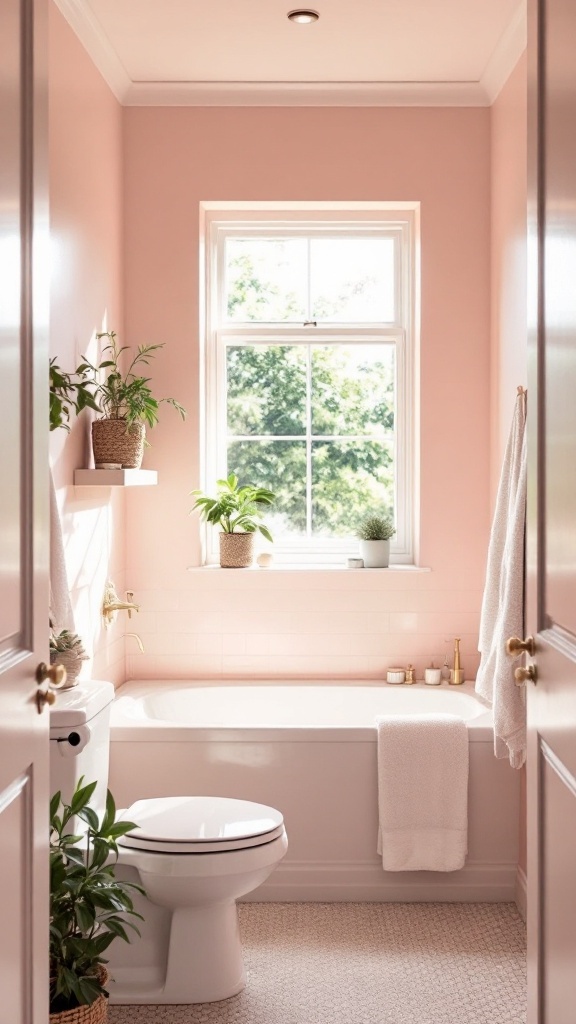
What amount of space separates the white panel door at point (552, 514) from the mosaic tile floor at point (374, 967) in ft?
3.22

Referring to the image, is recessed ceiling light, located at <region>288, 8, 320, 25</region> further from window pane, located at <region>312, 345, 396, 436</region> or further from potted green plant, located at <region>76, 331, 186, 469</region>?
window pane, located at <region>312, 345, 396, 436</region>

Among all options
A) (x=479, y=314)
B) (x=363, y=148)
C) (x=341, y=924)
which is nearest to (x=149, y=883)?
(x=341, y=924)

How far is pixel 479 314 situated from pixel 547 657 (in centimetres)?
264

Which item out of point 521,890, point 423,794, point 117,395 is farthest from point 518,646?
point 117,395

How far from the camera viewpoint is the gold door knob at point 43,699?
5.67ft

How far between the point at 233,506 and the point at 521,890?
179 centimetres

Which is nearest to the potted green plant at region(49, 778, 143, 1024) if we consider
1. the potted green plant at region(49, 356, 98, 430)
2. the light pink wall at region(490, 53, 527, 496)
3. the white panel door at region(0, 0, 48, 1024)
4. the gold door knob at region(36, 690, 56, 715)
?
the white panel door at region(0, 0, 48, 1024)

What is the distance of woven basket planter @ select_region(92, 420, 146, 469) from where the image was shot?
3588 millimetres

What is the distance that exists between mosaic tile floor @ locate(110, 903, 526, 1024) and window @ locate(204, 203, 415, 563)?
155 cm

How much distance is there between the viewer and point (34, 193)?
1700 mm

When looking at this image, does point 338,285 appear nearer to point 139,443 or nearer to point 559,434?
point 139,443

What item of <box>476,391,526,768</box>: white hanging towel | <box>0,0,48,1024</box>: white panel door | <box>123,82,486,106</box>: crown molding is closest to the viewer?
<box>0,0,48,1024</box>: white panel door

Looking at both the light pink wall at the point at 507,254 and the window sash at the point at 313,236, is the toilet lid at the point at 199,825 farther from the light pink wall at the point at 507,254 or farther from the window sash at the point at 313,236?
the window sash at the point at 313,236

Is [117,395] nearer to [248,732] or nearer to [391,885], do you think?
[248,732]
